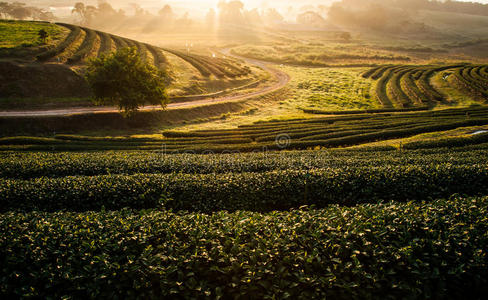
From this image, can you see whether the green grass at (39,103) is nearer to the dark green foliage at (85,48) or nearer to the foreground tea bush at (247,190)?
the dark green foliage at (85,48)

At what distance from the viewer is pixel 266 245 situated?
9047mm

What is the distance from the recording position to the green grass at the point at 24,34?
230ft

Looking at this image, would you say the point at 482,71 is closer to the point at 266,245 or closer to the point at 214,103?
the point at 214,103

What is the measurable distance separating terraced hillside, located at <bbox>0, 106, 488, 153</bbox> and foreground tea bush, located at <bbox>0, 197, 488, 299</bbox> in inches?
924

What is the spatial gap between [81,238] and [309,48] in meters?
180

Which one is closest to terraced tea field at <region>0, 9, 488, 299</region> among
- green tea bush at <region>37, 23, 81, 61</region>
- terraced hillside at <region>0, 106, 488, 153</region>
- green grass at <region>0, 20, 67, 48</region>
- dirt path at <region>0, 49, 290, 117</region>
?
terraced hillside at <region>0, 106, 488, 153</region>

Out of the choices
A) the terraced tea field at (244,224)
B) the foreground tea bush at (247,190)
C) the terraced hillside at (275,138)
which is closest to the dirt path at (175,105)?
the terraced hillside at (275,138)

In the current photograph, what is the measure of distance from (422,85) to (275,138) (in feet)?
217

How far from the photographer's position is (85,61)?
6950 centimetres

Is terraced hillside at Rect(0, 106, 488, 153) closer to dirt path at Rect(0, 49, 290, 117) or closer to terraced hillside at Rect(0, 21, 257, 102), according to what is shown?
dirt path at Rect(0, 49, 290, 117)

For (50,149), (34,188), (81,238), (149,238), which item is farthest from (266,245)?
(50,149)

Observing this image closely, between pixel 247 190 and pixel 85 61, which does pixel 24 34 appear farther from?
pixel 247 190

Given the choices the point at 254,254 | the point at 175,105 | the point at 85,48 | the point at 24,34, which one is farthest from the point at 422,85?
the point at 24,34

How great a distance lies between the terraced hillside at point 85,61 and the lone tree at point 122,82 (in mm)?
6772
